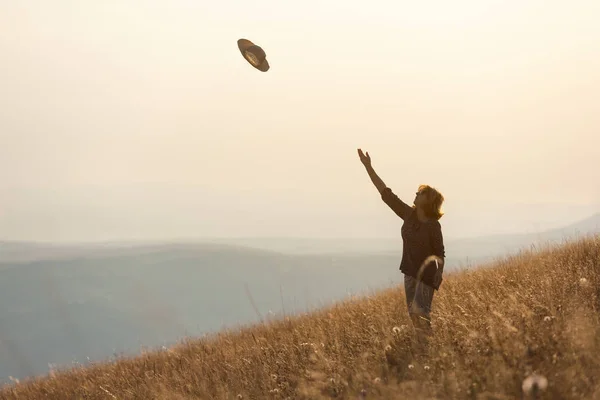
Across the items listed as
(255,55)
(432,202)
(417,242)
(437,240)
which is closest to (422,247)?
(417,242)

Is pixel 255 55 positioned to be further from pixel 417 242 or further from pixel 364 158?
pixel 417 242

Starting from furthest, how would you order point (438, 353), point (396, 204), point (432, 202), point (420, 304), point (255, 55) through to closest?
point (255, 55)
point (396, 204)
point (432, 202)
point (420, 304)
point (438, 353)

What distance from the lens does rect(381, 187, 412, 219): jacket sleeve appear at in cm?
667

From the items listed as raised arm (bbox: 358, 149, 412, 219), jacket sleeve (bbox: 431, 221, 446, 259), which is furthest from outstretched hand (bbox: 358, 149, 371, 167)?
jacket sleeve (bbox: 431, 221, 446, 259)

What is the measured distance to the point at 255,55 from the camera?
8.62 meters

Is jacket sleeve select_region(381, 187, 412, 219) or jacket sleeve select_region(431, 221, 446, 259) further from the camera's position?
jacket sleeve select_region(381, 187, 412, 219)

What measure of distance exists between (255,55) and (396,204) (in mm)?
3378

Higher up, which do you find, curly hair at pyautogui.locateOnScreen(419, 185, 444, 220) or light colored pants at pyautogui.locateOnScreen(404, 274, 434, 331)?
curly hair at pyautogui.locateOnScreen(419, 185, 444, 220)

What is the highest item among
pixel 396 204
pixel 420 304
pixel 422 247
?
pixel 396 204

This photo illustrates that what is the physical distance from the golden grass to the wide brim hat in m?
3.73

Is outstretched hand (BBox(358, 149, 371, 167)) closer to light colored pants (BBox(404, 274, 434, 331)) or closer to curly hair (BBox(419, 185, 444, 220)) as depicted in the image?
curly hair (BBox(419, 185, 444, 220))

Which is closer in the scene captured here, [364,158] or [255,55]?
[364,158]

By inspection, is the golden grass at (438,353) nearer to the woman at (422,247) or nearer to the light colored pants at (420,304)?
the light colored pants at (420,304)

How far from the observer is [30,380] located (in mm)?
12594
